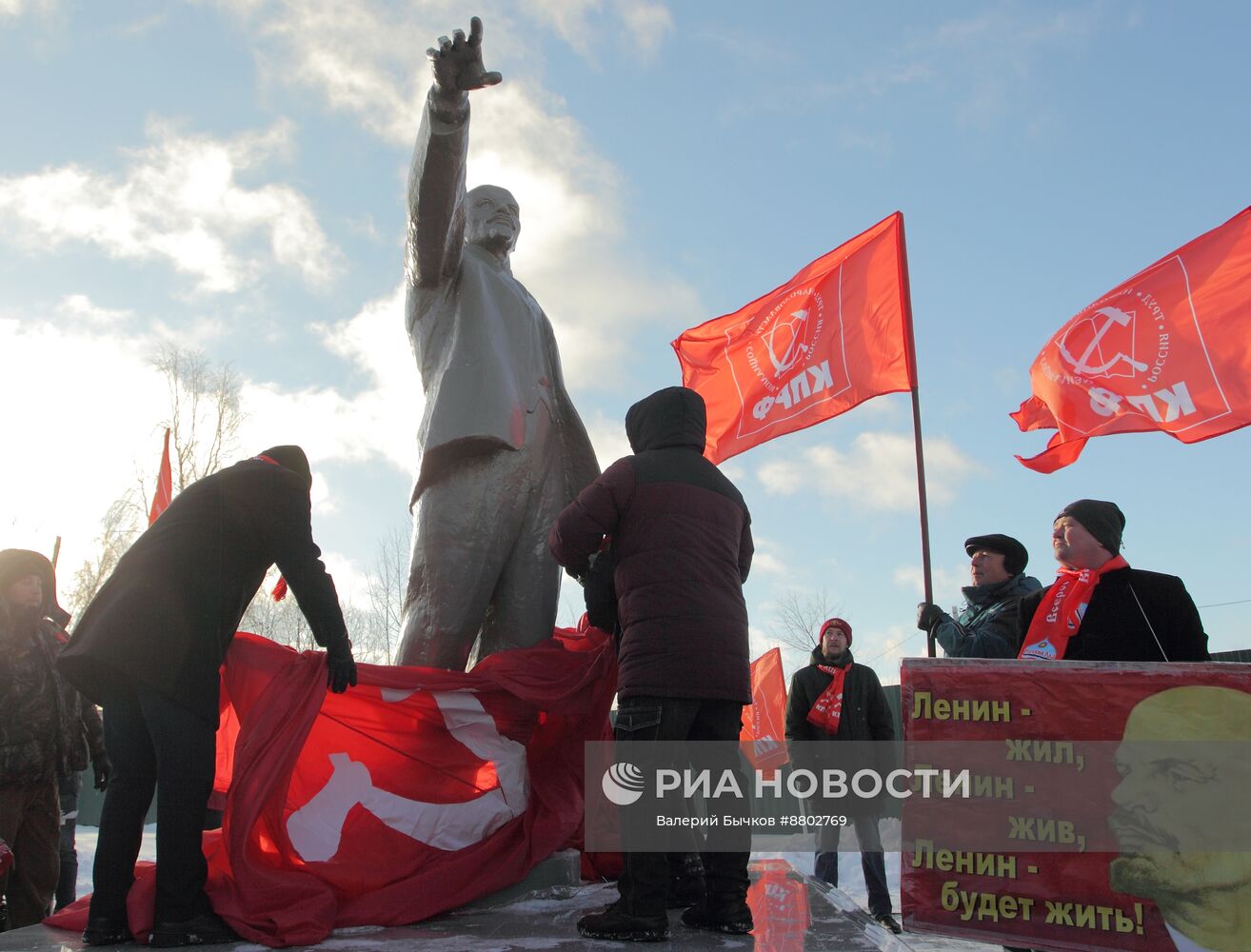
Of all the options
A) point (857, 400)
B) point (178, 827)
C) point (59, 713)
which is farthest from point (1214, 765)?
point (59, 713)

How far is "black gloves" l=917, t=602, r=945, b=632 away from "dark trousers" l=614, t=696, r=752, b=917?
5.90ft

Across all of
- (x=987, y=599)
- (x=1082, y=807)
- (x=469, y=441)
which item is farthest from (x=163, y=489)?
(x=1082, y=807)

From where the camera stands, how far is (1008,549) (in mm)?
4520

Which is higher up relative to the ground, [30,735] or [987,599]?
[987,599]

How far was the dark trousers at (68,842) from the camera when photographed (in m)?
5.30

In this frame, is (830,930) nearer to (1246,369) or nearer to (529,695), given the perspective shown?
(529,695)

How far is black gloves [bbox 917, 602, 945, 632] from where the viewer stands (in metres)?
4.53

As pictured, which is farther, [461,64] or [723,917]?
[461,64]

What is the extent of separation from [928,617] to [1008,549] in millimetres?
482

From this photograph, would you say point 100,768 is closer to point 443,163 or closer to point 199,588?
point 199,588

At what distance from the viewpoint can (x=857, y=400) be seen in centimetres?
639

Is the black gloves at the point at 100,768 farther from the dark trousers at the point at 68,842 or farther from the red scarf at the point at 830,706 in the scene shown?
the red scarf at the point at 830,706

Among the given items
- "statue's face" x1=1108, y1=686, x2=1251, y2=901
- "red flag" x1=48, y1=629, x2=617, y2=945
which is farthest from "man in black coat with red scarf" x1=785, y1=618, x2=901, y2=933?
"statue's face" x1=1108, y1=686, x2=1251, y2=901

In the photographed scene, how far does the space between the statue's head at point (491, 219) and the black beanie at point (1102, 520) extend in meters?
2.73
